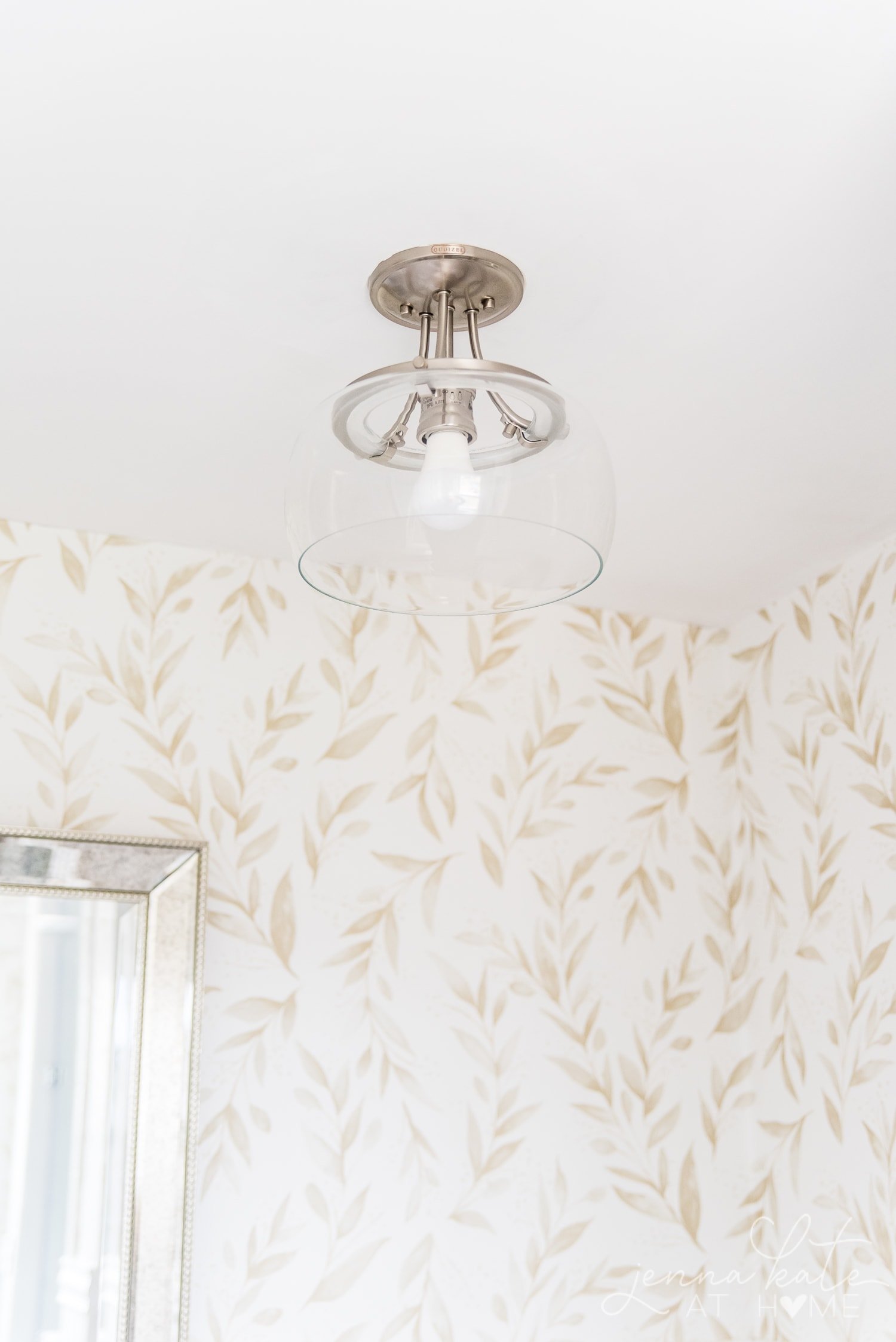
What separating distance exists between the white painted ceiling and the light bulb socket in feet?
0.80

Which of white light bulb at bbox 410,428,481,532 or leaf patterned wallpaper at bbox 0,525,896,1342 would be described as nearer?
white light bulb at bbox 410,428,481,532

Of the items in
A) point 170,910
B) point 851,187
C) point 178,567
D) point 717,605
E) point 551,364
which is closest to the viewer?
point 851,187

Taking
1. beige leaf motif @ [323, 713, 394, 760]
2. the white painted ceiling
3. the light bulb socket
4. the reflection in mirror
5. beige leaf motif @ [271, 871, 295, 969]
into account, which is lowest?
the reflection in mirror

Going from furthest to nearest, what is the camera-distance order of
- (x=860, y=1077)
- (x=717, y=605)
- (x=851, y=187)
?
(x=717, y=605) → (x=860, y=1077) → (x=851, y=187)

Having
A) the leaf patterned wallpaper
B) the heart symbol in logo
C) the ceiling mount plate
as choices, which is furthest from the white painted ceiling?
the heart symbol in logo

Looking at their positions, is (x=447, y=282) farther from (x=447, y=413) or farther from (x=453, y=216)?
(x=447, y=413)

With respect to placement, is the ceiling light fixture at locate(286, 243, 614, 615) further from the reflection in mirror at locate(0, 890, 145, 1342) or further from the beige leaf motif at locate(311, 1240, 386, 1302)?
the beige leaf motif at locate(311, 1240, 386, 1302)

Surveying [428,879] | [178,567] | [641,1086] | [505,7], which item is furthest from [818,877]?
[505,7]

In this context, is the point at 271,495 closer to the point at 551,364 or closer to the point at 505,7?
the point at 551,364

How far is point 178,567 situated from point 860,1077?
1.48m

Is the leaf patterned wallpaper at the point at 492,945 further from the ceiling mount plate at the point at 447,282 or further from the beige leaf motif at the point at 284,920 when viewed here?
Result: the ceiling mount plate at the point at 447,282

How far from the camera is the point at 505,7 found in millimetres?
1104

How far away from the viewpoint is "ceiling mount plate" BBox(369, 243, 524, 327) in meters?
1.37

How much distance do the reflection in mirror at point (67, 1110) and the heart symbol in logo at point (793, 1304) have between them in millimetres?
1166
